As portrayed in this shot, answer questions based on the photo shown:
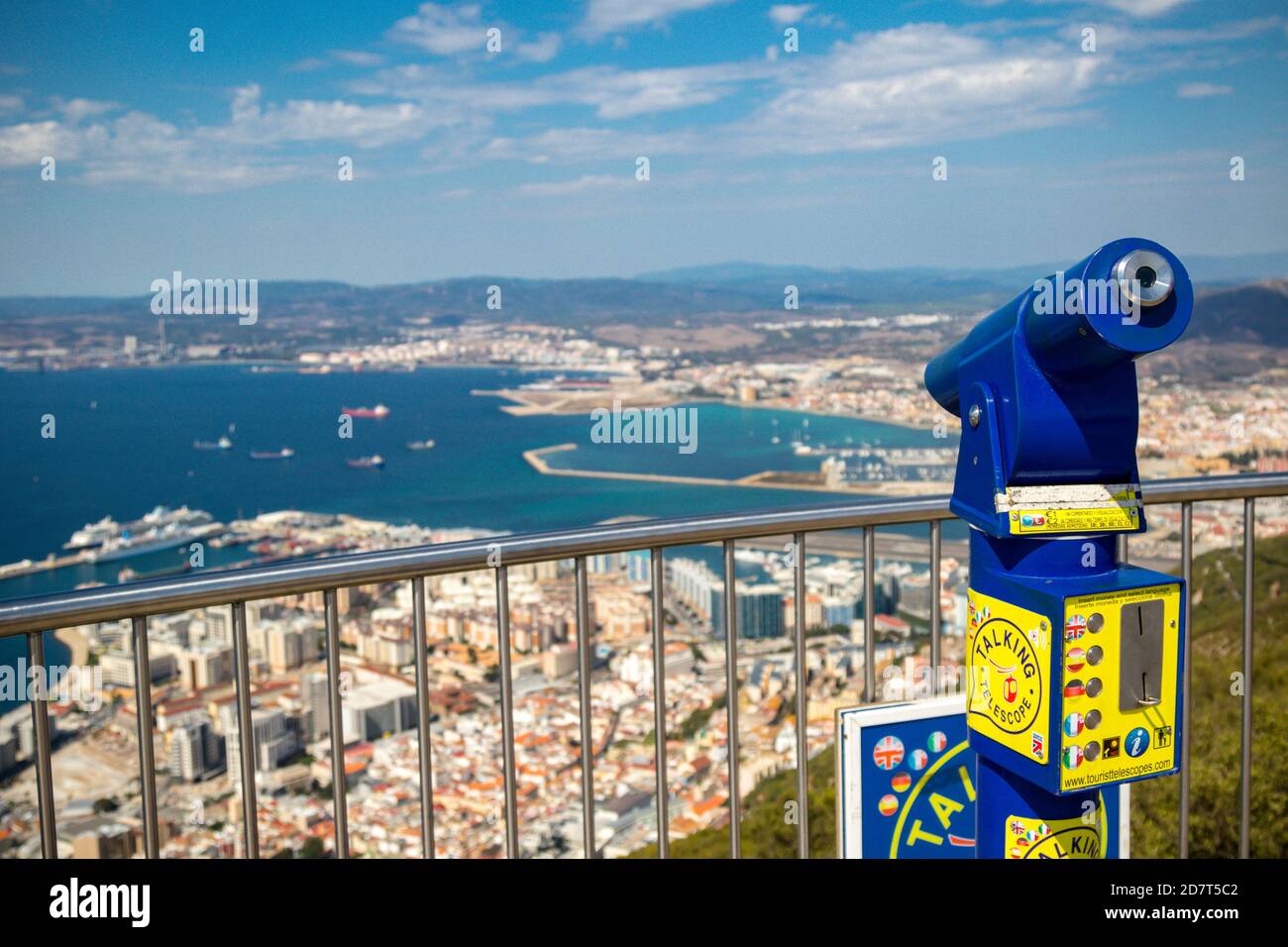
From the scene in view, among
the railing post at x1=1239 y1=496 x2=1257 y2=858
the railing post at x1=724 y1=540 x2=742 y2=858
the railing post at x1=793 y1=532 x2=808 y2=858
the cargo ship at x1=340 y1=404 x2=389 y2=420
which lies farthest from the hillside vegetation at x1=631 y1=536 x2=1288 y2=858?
the cargo ship at x1=340 y1=404 x2=389 y2=420

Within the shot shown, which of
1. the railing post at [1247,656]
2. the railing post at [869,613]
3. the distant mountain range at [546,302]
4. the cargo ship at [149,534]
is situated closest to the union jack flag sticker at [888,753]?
the railing post at [869,613]

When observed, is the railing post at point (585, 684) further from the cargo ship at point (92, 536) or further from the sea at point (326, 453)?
the cargo ship at point (92, 536)

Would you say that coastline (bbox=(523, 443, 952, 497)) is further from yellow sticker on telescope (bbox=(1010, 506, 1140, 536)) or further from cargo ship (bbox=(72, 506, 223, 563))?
yellow sticker on telescope (bbox=(1010, 506, 1140, 536))

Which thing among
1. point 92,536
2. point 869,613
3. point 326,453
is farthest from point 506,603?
point 326,453

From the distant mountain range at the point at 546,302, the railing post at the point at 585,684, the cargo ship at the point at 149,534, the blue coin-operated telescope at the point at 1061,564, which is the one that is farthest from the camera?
the distant mountain range at the point at 546,302

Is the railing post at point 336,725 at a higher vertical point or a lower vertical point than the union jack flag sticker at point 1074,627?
lower
